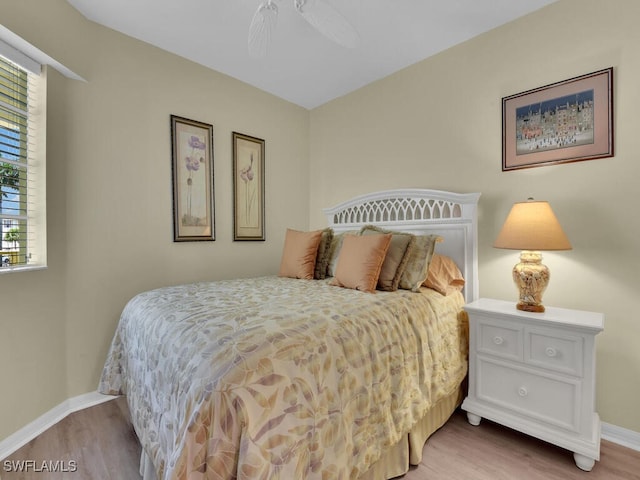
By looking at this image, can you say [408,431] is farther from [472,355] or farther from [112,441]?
[112,441]

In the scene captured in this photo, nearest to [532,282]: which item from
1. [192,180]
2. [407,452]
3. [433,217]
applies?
[433,217]

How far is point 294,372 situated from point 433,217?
199cm

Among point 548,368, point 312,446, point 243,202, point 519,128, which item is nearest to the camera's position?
point 312,446

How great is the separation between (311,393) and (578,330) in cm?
148

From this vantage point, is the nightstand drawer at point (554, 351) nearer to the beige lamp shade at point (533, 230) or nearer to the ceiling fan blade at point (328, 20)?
the beige lamp shade at point (533, 230)

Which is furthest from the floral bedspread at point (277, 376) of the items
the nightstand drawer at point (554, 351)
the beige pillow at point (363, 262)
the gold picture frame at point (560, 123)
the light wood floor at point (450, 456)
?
the gold picture frame at point (560, 123)

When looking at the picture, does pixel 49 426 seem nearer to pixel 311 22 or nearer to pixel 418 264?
pixel 418 264

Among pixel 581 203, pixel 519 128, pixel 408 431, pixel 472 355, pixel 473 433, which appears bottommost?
pixel 473 433

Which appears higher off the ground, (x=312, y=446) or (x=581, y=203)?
(x=581, y=203)

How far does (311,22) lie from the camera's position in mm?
1745

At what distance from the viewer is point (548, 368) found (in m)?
1.68

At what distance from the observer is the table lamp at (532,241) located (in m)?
1.73

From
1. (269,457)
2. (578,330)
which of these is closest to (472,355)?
(578,330)

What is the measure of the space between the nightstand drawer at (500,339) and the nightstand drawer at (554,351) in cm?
5
